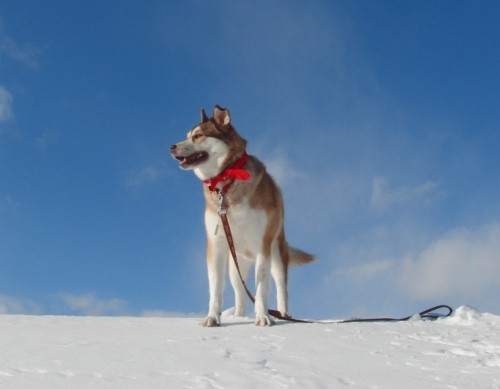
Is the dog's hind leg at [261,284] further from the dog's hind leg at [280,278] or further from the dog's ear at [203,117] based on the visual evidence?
the dog's ear at [203,117]

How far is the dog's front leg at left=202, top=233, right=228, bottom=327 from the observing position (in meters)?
6.43

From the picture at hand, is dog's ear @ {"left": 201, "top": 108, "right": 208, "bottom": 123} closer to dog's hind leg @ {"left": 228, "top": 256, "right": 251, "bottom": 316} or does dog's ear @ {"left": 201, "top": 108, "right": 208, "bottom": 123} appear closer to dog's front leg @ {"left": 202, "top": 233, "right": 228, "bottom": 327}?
dog's front leg @ {"left": 202, "top": 233, "right": 228, "bottom": 327}

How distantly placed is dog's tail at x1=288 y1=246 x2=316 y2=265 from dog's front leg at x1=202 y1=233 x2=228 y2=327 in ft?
5.28

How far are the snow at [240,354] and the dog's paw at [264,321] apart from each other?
0.10m

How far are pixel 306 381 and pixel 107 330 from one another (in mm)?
2570

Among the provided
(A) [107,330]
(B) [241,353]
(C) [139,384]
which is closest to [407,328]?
(B) [241,353]

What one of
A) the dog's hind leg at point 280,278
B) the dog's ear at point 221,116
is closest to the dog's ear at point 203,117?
the dog's ear at point 221,116

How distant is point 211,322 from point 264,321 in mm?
567

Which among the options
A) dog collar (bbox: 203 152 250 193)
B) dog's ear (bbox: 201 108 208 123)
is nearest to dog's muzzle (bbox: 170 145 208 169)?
dog collar (bbox: 203 152 250 193)

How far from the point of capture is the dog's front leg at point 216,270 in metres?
6.43

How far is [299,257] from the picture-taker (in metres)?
8.01

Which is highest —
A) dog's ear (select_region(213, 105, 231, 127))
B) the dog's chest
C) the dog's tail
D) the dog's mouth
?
dog's ear (select_region(213, 105, 231, 127))

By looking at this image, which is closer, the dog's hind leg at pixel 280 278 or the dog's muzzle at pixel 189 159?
the dog's muzzle at pixel 189 159

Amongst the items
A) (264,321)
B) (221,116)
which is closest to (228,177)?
(221,116)
